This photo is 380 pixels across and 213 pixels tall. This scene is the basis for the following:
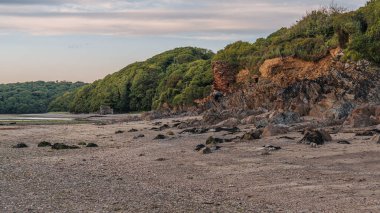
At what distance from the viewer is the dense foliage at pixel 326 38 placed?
140 feet

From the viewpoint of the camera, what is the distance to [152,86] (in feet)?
366

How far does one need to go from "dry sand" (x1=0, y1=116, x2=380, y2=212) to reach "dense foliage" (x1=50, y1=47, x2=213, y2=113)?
5253 centimetres

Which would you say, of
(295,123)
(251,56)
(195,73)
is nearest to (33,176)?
(295,123)

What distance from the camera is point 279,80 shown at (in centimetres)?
5194

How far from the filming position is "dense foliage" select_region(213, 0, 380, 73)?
4269 cm

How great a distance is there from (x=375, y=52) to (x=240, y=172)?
2847 centimetres

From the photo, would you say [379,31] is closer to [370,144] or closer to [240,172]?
[370,144]

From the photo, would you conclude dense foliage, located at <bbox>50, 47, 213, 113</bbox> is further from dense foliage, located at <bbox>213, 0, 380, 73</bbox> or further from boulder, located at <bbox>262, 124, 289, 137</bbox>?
boulder, located at <bbox>262, 124, 289, 137</bbox>

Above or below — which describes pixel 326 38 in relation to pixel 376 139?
above

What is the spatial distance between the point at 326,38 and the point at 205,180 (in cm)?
4029

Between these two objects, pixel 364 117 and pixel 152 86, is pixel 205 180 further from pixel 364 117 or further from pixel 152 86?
pixel 152 86

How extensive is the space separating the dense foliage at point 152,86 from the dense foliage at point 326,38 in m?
11.8

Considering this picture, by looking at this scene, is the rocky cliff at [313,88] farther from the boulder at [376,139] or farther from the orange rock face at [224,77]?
the boulder at [376,139]

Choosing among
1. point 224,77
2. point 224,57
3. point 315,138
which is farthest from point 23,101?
point 315,138
